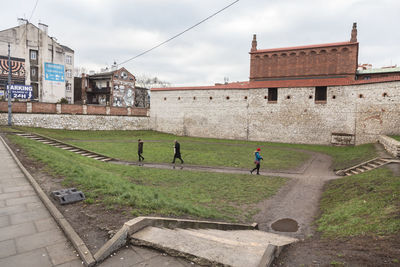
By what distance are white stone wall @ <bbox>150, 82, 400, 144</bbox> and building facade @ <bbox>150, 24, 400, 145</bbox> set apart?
2.6 inches

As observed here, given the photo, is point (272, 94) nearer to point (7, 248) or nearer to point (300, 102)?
point (300, 102)

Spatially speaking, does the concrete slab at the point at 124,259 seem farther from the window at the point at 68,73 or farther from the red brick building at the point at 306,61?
the window at the point at 68,73

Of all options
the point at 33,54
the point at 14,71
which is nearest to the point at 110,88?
the point at 33,54

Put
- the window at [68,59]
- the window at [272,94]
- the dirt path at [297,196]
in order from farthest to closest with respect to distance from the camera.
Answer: the window at [68,59], the window at [272,94], the dirt path at [297,196]

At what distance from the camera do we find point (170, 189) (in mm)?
9555

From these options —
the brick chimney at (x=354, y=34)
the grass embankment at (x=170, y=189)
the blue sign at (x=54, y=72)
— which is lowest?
the grass embankment at (x=170, y=189)

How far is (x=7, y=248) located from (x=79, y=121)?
28.9 meters

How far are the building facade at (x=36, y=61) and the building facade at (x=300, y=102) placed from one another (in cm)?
2162

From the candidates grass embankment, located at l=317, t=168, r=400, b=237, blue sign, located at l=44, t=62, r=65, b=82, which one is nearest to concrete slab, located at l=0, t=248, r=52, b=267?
grass embankment, located at l=317, t=168, r=400, b=237

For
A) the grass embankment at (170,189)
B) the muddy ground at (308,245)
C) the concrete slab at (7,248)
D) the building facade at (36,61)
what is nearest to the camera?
the concrete slab at (7,248)

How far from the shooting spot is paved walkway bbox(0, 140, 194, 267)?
3.26m

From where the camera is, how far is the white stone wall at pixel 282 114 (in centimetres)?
2083

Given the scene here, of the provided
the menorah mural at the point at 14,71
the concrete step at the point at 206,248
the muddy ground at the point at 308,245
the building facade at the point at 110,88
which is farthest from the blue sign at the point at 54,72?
the concrete step at the point at 206,248

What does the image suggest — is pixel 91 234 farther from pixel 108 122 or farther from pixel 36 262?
pixel 108 122
